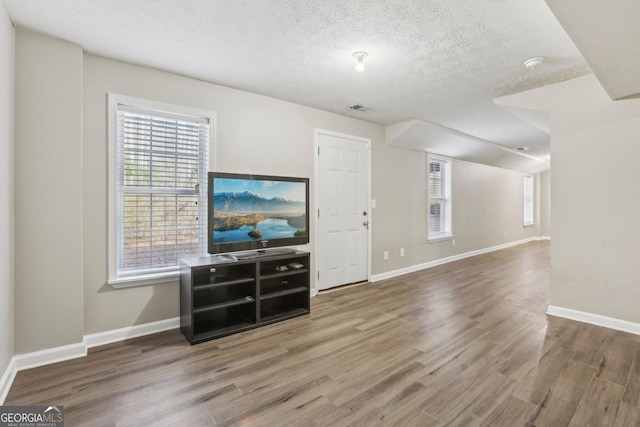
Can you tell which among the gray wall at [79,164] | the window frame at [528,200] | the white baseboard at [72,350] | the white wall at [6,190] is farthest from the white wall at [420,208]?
the white wall at [6,190]

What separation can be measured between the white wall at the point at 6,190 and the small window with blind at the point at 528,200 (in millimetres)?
11034

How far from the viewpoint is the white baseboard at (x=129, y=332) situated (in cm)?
256

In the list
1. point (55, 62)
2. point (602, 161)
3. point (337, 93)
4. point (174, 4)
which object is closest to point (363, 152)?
point (337, 93)

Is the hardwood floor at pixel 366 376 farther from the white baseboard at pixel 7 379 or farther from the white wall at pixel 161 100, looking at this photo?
the white wall at pixel 161 100

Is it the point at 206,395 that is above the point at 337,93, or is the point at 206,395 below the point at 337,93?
below

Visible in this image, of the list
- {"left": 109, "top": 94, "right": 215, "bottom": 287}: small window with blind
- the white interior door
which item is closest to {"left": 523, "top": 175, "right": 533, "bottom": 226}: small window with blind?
the white interior door

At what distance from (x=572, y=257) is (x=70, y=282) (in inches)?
Result: 180

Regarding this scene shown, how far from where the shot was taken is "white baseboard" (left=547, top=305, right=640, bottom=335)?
110 inches

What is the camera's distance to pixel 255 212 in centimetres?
312

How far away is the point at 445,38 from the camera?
7.52ft

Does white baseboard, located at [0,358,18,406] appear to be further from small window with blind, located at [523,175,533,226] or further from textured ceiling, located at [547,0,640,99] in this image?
small window with blind, located at [523,175,533,226]

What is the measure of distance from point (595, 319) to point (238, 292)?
11.5 ft

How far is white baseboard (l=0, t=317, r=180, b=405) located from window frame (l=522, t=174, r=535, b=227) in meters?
9.96

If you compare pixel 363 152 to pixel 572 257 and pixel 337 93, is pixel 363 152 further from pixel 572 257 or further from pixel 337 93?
pixel 572 257
